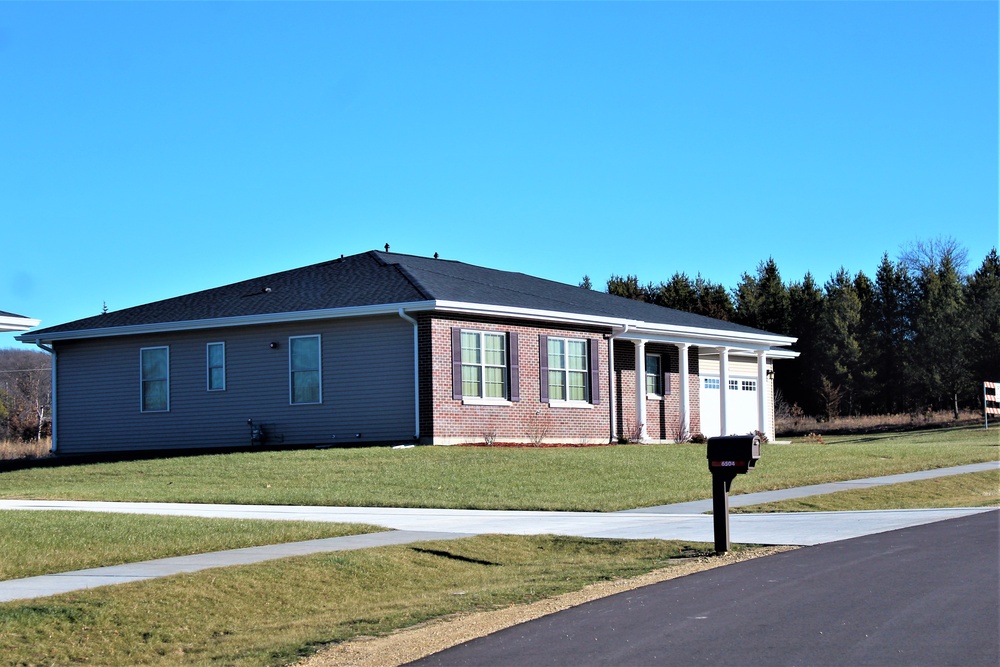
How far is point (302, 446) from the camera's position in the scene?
27.4 m

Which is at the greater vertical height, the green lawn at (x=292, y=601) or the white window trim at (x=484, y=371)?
the white window trim at (x=484, y=371)

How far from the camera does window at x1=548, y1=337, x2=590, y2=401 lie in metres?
29.2

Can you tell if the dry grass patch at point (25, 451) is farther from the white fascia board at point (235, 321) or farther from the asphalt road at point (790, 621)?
the asphalt road at point (790, 621)

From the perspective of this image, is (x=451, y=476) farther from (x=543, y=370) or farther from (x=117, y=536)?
(x=117, y=536)

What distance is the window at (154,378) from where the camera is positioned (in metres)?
29.8

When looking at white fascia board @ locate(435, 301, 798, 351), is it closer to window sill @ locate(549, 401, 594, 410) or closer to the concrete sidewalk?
window sill @ locate(549, 401, 594, 410)

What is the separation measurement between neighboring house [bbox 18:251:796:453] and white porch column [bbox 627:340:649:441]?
2.2 inches

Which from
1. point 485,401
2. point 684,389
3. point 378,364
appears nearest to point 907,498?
point 485,401

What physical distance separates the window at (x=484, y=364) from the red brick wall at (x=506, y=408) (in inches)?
9.9

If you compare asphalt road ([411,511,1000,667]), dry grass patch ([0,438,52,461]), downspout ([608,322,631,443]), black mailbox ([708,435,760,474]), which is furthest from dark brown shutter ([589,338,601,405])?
asphalt road ([411,511,1000,667])

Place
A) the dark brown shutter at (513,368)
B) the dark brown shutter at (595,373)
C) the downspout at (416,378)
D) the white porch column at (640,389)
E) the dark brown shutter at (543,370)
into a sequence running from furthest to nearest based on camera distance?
1. the white porch column at (640,389)
2. the dark brown shutter at (595,373)
3. the dark brown shutter at (543,370)
4. the dark brown shutter at (513,368)
5. the downspout at (416,378)

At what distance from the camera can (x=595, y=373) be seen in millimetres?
30156

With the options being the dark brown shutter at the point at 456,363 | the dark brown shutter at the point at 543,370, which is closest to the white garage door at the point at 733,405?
the dark brown shutter at the point at 543,370

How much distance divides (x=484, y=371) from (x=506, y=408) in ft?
3.73
